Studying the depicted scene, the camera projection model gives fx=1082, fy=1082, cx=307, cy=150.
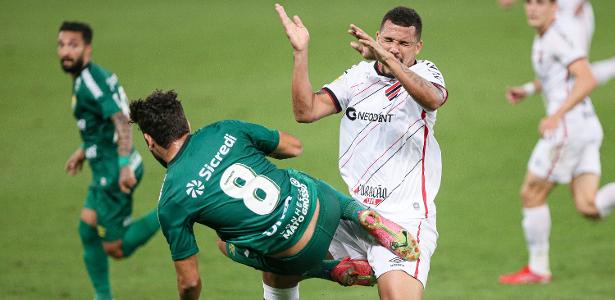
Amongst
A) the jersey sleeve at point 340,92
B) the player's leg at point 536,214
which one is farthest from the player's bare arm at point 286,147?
the player's leg at point 536,214

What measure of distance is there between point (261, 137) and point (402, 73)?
35.7 inches

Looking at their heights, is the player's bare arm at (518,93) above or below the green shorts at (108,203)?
above

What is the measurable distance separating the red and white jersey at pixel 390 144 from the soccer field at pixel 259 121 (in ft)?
8.97

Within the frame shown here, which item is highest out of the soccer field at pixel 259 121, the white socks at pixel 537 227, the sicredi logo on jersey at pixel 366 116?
the sicredi logo on jersey at pixel 366 116

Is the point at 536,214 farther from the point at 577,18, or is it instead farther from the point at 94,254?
the point at 94,254

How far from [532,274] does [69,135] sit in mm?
7680

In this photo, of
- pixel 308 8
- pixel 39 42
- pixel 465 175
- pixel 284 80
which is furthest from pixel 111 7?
pixel 465 175

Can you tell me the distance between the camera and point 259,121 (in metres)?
14.9

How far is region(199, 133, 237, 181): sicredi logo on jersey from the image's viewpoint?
6.05 meters

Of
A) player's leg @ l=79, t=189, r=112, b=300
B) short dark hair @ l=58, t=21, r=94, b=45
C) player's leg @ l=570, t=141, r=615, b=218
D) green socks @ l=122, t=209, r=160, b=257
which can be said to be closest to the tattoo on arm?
player's leg @ l=79, t=189, r=112, b=300

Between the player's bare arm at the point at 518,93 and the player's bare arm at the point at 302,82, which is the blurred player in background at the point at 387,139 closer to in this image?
the player's bare arm at the point at 302,82

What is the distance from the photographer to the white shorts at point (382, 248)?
642 cm

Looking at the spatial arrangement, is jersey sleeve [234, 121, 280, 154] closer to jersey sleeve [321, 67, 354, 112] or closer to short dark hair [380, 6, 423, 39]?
jersey sleeve [321, 67, 354, 112]

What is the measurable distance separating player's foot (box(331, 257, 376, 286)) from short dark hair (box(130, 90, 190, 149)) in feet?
4.20
